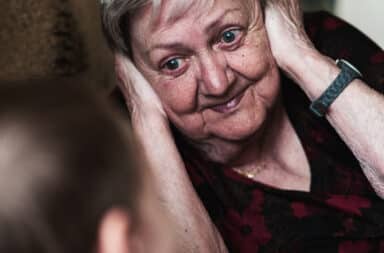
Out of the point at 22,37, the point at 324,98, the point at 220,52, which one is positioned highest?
the point at 22,37

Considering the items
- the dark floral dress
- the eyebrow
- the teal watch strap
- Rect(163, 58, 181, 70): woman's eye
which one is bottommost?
the dark floral dress

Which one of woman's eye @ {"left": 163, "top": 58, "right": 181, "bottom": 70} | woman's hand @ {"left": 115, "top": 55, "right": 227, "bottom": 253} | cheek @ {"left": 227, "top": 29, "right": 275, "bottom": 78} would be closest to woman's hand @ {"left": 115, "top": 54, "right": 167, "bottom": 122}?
woman's hand @ {"left": 115, "top": 55, "right": 227, "bottom": 253}

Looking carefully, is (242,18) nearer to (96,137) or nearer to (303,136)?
(303,136)

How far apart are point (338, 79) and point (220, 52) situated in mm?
313

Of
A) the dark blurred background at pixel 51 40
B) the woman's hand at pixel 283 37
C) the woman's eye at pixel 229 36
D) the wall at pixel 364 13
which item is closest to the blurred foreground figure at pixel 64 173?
the dark blurred background at pixel 51 40

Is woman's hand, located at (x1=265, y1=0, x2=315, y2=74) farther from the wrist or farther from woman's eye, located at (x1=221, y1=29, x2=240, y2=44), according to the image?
woman's eye, located at (x1=221, y1=29, x2=240, y2=44)

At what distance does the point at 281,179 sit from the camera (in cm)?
182

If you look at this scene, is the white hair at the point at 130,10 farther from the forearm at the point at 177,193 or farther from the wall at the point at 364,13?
the wall at the point at 364,13

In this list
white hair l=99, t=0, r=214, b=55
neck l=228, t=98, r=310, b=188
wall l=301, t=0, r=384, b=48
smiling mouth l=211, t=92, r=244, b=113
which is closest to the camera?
white hair l=99, t=0, r=214, b=55

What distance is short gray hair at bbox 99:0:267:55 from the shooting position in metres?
1.53

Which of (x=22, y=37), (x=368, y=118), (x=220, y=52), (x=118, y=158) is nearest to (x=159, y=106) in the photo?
(x=220, y=52)

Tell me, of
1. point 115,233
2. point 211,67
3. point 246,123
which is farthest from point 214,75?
point 115,233

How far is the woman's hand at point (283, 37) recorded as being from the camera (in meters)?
1.71

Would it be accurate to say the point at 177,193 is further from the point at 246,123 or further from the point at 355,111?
the point at 355,111
